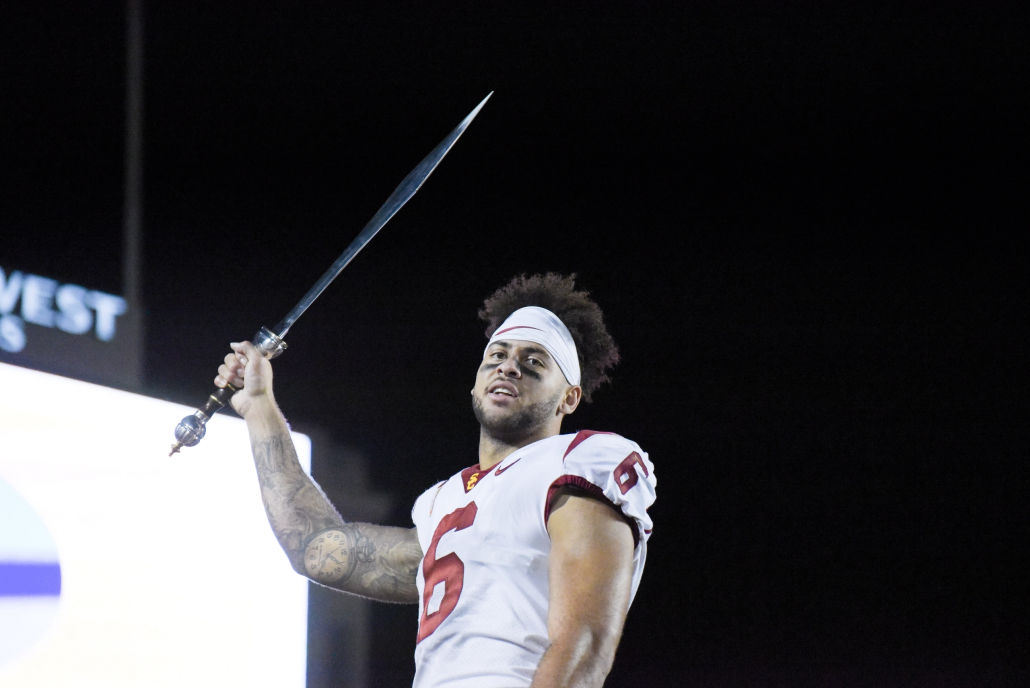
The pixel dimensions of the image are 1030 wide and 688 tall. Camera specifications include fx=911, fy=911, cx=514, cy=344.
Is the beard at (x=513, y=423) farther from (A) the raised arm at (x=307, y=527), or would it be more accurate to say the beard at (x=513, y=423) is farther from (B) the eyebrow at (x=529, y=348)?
(A) the raised arm at (x=307, y=527)

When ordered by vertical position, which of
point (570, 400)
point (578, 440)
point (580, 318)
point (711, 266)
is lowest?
point (578, 440)

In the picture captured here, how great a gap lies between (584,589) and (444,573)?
0.30m

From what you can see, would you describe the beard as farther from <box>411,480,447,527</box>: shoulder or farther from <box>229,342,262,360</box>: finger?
<box>229,342,262,360</box>: finger

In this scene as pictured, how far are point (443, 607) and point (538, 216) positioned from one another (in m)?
2.10

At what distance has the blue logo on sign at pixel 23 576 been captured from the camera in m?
1.82

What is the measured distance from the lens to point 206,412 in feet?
5.62

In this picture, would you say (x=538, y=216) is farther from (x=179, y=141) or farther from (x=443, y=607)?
(x=443, y=607)

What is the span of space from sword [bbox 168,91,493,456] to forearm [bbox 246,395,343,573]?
0.09 metres

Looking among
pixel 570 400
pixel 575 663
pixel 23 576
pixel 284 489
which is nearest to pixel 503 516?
pixel 575 663

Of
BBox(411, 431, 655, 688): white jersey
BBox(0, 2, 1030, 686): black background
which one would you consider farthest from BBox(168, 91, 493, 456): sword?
BBox(0, 2, 1030, 686): black background

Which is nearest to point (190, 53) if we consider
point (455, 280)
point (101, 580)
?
point (455, 280)

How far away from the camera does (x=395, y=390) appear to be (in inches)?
124

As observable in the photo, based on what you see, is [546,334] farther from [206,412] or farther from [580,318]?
[206,412]

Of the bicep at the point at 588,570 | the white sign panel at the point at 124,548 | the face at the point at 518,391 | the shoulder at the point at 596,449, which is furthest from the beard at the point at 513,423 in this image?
the white sign panel at the point at 124,548
